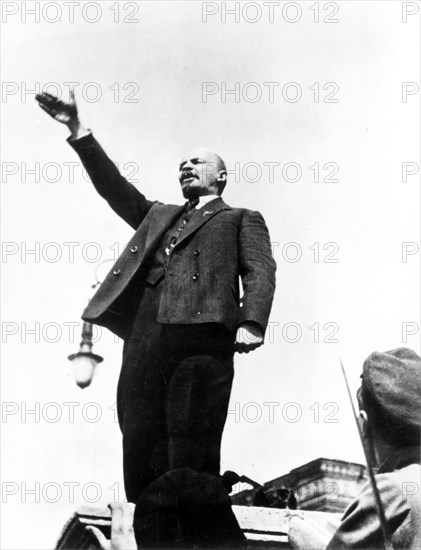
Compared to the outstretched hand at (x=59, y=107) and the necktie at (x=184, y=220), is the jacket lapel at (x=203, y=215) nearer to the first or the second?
the necktie at (x=184, y=220)

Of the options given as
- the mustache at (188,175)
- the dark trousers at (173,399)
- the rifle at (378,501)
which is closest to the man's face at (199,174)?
the mustache at (188,175)

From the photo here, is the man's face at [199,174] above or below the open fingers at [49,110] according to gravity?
below

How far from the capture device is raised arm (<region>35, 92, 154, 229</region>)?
5.87m

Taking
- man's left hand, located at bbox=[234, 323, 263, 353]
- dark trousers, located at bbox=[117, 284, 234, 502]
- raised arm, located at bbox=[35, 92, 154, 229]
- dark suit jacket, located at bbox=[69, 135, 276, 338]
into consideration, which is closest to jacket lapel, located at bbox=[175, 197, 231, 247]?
dark suit jacket, located at bbox=[69, 135, 276, 338]

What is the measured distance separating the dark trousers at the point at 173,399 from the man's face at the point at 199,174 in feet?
3.14

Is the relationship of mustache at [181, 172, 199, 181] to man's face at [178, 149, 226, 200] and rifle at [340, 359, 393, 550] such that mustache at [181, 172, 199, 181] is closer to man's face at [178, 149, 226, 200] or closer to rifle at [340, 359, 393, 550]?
man's face at [178, 149, 226, 200]

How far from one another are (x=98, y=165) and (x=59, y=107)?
374 millimetres

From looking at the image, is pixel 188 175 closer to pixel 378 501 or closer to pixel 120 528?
pixel 120 528

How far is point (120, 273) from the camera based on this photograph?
578 cm

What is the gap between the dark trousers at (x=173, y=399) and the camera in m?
5.04

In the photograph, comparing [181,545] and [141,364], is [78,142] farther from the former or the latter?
[181,545]

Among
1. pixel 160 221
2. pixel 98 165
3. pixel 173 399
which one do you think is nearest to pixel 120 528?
pixel 173 399

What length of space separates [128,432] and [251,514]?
0.90 metres

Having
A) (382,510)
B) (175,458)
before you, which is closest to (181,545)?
(175,458)
